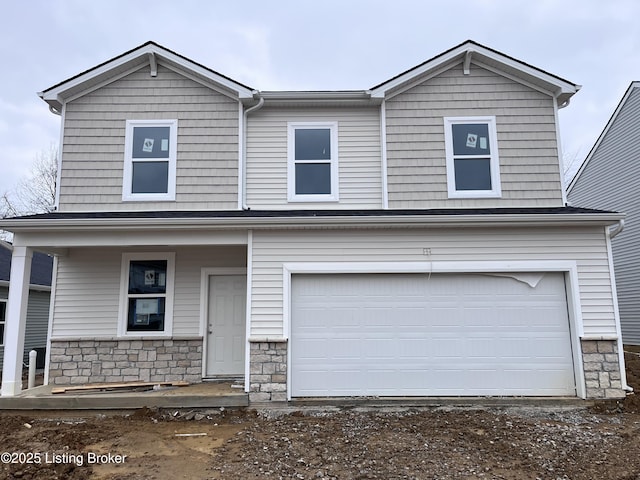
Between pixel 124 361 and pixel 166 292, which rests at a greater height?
pixel 166 292

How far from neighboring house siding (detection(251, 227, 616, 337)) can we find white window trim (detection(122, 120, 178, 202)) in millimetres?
2434

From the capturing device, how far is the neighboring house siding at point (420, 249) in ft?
22.6

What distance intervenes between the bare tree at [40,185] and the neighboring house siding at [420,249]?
19.0m

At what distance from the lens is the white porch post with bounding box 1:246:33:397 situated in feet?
21.6

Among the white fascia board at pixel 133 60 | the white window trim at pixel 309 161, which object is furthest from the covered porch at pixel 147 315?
the white fascia board at pixel 133 60

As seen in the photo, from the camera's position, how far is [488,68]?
8742 mm

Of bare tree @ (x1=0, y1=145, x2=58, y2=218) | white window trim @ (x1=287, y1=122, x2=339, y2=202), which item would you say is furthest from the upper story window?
bare tree @ (x1=0, y1=145, x2=58, y2=218)

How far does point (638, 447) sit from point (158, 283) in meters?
7.61

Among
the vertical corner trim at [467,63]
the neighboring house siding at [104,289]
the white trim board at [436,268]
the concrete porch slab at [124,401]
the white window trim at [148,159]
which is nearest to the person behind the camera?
the concrete porch slab at [124,401]

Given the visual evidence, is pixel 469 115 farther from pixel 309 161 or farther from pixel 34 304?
pixel 34 304

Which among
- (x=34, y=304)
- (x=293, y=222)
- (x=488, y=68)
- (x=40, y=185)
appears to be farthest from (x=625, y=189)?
(x=40, y=185)

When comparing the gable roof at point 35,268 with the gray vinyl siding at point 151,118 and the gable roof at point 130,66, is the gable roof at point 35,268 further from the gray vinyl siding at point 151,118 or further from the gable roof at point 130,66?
the gable roof at point 130,66

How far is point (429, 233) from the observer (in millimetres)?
7086

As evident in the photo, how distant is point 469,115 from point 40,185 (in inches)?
861
